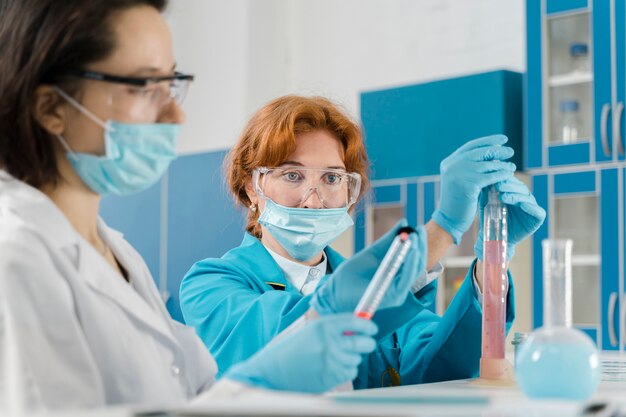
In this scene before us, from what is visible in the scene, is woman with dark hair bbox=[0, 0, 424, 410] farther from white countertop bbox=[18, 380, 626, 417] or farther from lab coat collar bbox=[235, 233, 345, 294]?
lab coat collar bbox=[235, 233, 345, 294]

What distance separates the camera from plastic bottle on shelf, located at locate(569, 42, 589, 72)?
4.13 meters

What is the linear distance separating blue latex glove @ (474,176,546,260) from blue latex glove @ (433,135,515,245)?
0.09 feet

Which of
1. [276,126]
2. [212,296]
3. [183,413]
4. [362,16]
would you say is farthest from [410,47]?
[183,413]

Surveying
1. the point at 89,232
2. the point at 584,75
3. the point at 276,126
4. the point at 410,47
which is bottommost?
the point at 89,232

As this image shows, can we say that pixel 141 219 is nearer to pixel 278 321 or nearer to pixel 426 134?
pixel 426 134

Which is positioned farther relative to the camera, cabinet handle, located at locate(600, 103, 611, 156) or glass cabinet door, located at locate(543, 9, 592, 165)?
glass cabinet door, located at locate(543, 9, 592, 165)

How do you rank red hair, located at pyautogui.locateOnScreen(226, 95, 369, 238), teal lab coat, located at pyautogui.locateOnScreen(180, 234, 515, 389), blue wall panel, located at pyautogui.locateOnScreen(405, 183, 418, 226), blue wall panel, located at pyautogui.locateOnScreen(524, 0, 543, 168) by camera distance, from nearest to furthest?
1. teal lab coat, located at pyautogui.locateOnScreen(180, 234, 515, 389)
2. red hair, located at pyautogui.locateOnScreen(226, 95, 369, 238)
3. blue wall panel, located at pyautogui.locateOnScreen(524, 0, 543, 168)
4. blue wall panel, located at pyautogui.locateOnScreen(405, 183, 418, 226)

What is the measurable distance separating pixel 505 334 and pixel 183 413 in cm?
91

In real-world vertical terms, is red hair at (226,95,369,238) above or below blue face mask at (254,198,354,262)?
above

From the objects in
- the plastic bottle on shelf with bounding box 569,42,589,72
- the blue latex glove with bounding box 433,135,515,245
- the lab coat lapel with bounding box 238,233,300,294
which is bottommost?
the lab coat lapel with bounding box 238,233,300,294

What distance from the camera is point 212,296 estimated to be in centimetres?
211

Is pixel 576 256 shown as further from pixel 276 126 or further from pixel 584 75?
pixel 276 126

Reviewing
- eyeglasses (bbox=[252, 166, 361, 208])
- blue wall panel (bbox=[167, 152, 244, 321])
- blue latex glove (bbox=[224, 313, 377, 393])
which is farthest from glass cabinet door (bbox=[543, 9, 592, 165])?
blue latex glove (bbox=[224, 313, 377, 393])

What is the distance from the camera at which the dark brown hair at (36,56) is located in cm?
140
